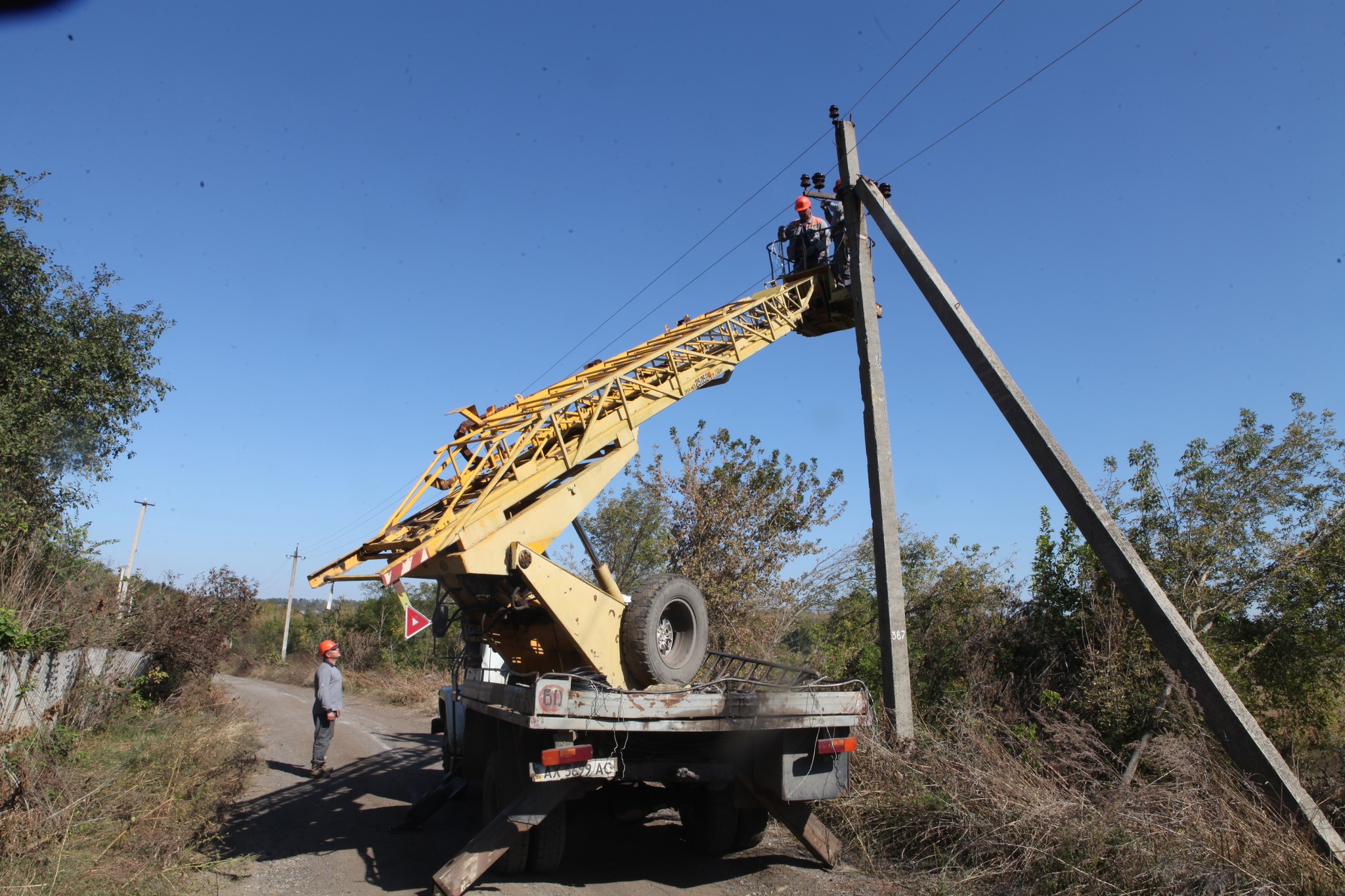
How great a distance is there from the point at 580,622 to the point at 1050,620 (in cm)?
628

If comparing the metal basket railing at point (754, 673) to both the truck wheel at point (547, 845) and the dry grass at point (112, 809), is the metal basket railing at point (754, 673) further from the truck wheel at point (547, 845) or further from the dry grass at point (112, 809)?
the dry grass at point (112, 809)

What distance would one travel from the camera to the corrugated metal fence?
8188 mm

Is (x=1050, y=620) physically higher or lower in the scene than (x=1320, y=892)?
higher

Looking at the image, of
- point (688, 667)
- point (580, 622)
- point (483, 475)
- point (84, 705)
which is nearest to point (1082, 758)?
point (688, 667)

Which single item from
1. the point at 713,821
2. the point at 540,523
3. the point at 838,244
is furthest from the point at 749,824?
the point at 838,244

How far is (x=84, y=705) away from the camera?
9617 millimetres

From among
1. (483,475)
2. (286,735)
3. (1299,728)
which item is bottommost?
(286,735)

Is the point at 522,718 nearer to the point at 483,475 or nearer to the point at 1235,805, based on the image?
the point at 483,475

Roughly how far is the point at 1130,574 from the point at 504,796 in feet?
17.1

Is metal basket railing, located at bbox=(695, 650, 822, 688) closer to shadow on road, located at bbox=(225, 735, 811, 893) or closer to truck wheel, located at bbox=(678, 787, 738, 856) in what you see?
truck wheel, located at bbox=(678, 787, 738, 856)

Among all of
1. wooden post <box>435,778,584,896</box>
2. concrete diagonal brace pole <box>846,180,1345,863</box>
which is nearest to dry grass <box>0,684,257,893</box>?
wooden post <box>435,778,584,896</box>

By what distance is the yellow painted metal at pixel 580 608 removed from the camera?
20.8 ft

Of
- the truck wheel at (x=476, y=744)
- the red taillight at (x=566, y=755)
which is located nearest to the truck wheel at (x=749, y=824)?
the red taillight at (x=566, y=755)

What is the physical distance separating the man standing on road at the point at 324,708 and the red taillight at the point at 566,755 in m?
5.76
